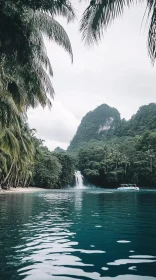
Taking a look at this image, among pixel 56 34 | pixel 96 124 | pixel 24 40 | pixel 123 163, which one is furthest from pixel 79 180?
pixel 96 124

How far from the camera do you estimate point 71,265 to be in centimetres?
484

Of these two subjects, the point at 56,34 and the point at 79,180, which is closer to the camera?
the point at 56,34

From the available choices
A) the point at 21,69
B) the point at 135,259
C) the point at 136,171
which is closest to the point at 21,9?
the point at 21,69

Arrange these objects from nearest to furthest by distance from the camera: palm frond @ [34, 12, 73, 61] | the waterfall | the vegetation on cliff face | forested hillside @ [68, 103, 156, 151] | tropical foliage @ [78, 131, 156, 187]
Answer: palm frond @ [34, 12, 73, 61] < tropical foliage @ [78, 131, 156, 187] < the waterfall < forested hillside @ [68, 103, 156, 151] < the vegetation on cliff face

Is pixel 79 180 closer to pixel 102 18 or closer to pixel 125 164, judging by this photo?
pixel 125 164

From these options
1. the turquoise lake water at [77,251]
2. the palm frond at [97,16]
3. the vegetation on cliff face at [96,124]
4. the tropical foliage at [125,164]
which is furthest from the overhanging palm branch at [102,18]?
the vegetation on cliff face at [96,124]

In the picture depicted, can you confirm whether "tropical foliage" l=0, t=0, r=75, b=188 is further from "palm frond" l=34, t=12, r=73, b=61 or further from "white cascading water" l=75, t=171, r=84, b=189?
"white cascading water" l=75, t=171, r=84, b=189

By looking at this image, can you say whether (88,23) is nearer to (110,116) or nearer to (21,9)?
(21,9)

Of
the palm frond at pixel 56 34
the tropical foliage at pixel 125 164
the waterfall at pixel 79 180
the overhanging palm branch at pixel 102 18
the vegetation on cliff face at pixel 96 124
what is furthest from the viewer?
the vegetation on cliff face at pixel 96 124

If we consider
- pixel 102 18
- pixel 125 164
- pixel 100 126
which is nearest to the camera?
pixel 102 18

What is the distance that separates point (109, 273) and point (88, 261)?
76 cm

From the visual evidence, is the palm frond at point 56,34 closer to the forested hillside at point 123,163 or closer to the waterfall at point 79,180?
the forested hillside at point 123,163

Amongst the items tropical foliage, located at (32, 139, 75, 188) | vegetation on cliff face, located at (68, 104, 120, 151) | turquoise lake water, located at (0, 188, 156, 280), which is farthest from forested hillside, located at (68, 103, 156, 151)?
turquoise lake water, located at (0, 188, 156, 280)

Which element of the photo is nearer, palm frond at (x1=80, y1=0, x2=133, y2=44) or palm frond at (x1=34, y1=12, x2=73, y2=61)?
palm frond at (x1=80, y1=0, x2=133, y2=44)
